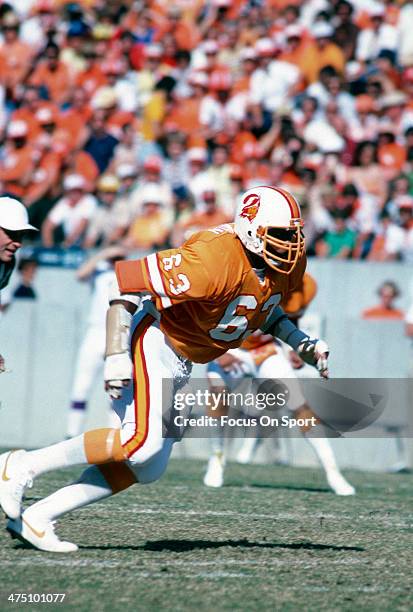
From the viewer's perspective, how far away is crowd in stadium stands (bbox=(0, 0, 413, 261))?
11938mm

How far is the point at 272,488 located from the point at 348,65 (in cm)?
695

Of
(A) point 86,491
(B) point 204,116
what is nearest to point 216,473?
(A) point 86,491

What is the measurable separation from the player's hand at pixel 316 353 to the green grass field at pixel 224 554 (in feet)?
2.61

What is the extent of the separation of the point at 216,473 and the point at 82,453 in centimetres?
343

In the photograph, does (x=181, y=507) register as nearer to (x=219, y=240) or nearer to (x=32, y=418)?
(x=219, y=240)

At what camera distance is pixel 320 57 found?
13500mm

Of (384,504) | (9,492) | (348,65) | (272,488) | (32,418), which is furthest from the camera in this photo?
(348,65)

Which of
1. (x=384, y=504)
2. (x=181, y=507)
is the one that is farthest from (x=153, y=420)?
(x=384, y=504)

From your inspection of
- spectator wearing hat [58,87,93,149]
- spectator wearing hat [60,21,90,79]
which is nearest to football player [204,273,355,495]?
spectator wearing hat [58,87,93,149]

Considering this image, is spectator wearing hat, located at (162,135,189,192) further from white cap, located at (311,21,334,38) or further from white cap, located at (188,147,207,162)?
white cap, located at (311,21,334,38)

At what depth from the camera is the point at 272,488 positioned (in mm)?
8094

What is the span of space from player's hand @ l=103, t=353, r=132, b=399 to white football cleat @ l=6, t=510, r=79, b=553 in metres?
0.63

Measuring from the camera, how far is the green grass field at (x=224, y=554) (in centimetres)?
414

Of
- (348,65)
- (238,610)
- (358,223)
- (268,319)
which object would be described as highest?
(348,65)
